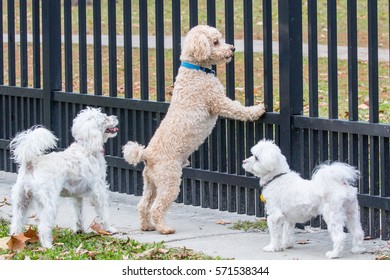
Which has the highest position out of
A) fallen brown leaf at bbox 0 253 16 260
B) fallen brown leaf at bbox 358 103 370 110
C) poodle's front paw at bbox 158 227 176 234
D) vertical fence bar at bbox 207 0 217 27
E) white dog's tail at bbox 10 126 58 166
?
vertical fence bar at bbox 207 0 217 27

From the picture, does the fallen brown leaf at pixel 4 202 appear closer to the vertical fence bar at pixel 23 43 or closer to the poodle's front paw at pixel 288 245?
the vertical fence bar at pixel 23 43

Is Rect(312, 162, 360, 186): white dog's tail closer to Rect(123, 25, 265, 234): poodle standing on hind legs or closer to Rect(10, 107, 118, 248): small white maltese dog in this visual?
Rect(123, 25, 265, 234): poodle standing on hind legs

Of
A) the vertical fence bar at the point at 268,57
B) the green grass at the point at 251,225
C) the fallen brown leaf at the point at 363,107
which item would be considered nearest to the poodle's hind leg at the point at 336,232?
the green grass at the point at 251,225

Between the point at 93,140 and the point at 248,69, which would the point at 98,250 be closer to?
the point at 93,140

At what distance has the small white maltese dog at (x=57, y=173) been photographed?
7223 millimetres

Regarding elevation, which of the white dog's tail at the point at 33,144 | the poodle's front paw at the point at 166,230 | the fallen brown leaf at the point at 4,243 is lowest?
the fallen brown leaf at the point at 4,243

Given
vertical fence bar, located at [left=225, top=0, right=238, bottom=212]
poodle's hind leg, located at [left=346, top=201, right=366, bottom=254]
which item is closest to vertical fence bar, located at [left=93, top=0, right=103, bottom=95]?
vertical fence bar, located at [left=225, top=0, right=238, bottom=212]

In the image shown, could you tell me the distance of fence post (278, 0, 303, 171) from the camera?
7871mm

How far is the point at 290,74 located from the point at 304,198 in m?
1.26

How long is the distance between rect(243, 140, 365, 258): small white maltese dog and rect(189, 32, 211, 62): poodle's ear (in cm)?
104

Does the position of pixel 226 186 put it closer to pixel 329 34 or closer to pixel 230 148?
pixel 230 148

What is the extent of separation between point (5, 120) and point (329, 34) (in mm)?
4400

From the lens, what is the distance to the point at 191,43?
791 cm

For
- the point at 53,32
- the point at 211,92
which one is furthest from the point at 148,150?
the point at 53,32
